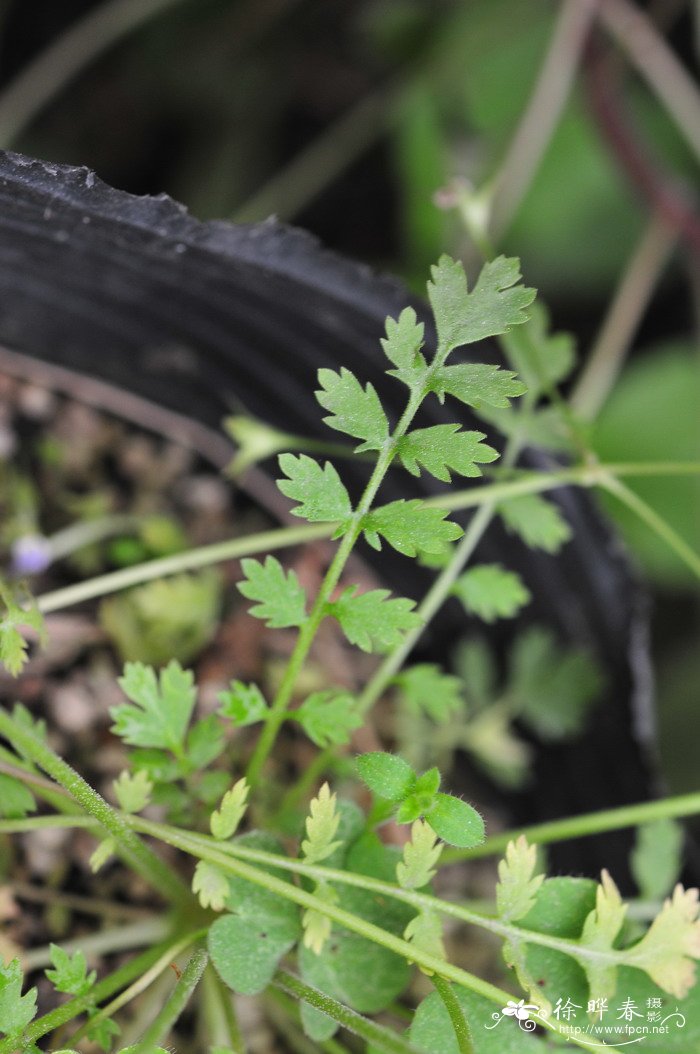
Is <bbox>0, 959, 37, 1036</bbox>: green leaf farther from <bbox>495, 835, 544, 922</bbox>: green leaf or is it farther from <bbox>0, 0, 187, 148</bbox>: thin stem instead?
<bbox>0, 0, 187, 148</bbox>: thin stem

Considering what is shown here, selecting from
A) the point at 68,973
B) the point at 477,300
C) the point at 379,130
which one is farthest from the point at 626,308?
the point at 68,973

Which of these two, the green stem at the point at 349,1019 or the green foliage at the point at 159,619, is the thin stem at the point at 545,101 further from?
the green stem at the point at 349,1019

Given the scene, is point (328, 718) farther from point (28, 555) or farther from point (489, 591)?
point (28, 555)

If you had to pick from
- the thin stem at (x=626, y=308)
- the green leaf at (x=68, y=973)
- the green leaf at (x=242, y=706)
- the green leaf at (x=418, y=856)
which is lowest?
the green leaf at (x=418, y=856)

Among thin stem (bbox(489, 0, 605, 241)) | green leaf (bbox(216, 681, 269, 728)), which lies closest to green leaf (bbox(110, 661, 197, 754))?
green leaf (bbox(216, 681, 269, 728))

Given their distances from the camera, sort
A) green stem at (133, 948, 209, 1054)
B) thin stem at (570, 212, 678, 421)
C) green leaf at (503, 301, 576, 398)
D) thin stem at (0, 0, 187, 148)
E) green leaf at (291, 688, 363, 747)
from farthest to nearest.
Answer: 1. thin stem at (0, 0, 187, 148)
2. thin stem at (570, 212, 678, 421)
3. green leaf at (503, 301, 576, 398)
4. green leaf at (291, 688, 363, 747)
5. green stem at (133, 948, 209, 1054)

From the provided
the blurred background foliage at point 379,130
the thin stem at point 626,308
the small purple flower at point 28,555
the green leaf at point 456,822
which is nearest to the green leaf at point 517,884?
the green leaf at point 456,822
